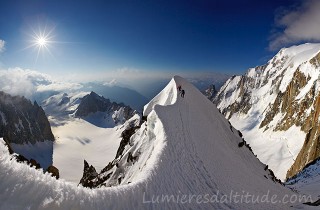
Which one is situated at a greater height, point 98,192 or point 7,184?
point 7,184

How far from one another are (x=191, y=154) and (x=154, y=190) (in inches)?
331

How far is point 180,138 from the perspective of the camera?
1986cm

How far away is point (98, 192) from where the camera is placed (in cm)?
Result: 735

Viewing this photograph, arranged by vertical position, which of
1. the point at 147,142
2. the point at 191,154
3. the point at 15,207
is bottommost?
the point at 147,142

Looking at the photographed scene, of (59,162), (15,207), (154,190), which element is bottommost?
(59,162)

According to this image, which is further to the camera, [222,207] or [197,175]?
[197,175]

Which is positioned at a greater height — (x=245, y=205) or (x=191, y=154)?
(x=191, y=154)

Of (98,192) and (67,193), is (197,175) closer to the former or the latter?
(98,192)

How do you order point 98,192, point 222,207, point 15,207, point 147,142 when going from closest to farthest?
point 15,207 < point 98,192 < point 222,207 < point 147,142

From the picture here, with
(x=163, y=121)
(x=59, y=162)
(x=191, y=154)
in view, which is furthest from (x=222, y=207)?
(x=59, y=162)

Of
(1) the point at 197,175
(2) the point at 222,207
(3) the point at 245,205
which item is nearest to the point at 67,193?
(2) the point at 222,207

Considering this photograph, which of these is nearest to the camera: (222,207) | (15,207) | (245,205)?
(15,207)

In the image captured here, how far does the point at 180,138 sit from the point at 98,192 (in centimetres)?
1284

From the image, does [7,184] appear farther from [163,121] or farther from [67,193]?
[163,121]
